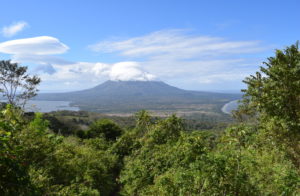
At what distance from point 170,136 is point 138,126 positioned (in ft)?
12.1

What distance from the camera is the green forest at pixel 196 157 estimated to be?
3.92 meters

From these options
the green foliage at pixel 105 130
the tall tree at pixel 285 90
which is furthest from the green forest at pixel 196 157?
the green foliage at pixel 105 130

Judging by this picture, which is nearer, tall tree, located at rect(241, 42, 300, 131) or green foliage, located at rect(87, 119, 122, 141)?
tall tree, located at rect(241, 42, 300, 131)

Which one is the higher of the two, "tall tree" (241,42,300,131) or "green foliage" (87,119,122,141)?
"tall tree" (241,42,300,131)

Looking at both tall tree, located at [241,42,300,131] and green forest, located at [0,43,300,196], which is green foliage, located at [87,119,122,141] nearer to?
green forest, located at [0,43,300,196]

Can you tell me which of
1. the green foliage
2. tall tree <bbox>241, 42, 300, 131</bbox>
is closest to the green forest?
tall tree <bbox>241, 42, 300, 131</bbox>

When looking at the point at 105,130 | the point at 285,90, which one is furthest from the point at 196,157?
the point at 105,130

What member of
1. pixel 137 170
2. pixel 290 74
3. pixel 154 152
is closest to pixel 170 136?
pixel 154 152

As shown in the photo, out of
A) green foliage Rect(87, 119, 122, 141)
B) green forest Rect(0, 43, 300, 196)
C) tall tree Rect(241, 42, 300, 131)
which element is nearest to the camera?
green forest Rect(0, 43, 300, 196)

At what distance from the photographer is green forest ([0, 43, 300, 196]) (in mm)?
3924

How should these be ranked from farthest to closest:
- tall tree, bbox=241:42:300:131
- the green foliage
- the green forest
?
the green foliage → tall tree, bbox=241:42:300:131 → the green forest

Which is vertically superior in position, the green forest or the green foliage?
the green forest

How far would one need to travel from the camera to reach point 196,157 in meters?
6.18

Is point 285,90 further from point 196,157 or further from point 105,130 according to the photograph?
point 105,130
